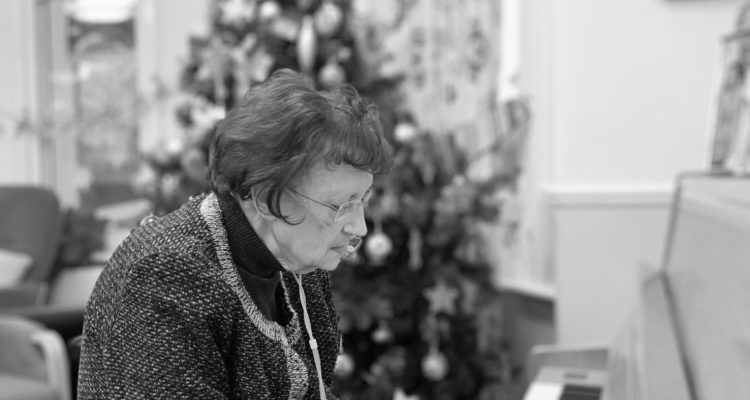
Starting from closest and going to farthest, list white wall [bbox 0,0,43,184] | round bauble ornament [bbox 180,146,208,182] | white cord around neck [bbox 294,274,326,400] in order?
white cord around neck [bbox 294,274,326,400]
round bauble ornament [bbox 180,146,208,182]
white wall [bbox 0,0,43,184]

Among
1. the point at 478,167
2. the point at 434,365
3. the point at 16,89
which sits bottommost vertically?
the point at 434,365

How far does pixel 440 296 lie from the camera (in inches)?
125

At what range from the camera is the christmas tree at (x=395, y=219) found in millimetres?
3156

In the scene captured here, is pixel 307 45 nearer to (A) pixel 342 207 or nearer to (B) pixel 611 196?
(B) pixel 611 196

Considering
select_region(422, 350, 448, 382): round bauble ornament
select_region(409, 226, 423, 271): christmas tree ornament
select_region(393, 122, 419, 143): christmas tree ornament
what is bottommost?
select_region(422, 350, 448, 382): round bauble ornament

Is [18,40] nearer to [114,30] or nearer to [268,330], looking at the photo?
[114,30]

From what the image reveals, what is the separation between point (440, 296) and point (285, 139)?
7.55 feet

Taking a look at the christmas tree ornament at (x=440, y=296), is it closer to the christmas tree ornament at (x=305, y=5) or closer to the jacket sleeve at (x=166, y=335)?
the christmas tree ornament at (x=305, y=5)

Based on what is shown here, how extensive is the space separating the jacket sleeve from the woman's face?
0.31 feet

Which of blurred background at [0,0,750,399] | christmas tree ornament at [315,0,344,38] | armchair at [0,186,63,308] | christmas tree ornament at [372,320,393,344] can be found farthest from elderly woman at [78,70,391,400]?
armchair at [0,186,63,308]

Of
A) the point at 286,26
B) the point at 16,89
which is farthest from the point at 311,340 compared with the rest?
the point at 16,89

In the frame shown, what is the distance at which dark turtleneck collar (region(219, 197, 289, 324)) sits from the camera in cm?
103

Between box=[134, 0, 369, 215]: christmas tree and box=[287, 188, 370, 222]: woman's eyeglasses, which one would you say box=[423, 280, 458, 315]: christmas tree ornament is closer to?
box=[134, 0, 369, 215]: christmas tree

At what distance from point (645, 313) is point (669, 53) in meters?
1.48
